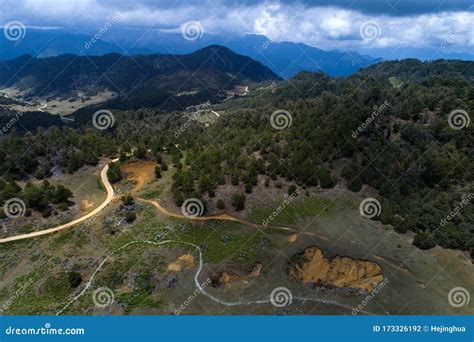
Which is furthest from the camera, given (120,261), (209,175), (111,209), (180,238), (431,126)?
(431,126)

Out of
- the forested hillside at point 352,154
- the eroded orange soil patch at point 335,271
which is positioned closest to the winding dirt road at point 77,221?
the forested hillside at point 352,154

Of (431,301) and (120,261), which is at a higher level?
(431,301)

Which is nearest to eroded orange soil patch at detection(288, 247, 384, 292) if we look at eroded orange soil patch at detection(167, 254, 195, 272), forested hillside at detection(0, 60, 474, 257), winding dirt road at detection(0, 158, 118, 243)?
forested hillside at detection(0, 60, 474, 257)

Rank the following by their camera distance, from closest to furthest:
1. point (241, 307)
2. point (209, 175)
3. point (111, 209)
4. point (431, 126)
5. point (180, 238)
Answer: point (241, 307)
point (180, 238)
point (111, 209)
point (209, 175)
point (431, 126)

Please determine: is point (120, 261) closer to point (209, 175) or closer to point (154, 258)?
point (154, 258)

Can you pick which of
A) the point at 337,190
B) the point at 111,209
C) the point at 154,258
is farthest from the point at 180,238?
the point at 337,190

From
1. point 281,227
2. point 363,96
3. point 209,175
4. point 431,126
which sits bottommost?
point 281,227

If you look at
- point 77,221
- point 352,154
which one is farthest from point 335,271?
point 77,221

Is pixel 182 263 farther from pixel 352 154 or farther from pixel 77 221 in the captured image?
pixel 352 154

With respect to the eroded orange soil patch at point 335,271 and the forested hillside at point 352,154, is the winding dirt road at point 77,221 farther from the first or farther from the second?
the eroded orange soil patch at point 335,271
